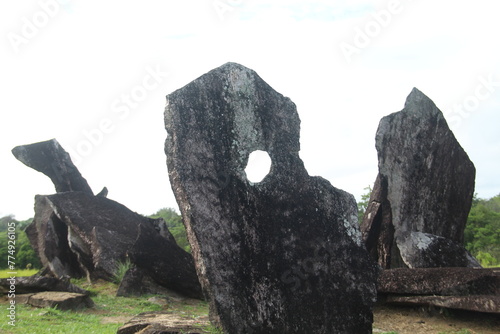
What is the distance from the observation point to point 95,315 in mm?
7074

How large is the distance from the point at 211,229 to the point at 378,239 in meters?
4.50

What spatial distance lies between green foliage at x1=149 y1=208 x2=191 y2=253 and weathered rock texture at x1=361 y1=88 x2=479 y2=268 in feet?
17.3

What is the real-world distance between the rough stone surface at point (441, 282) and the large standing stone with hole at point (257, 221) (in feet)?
4.98

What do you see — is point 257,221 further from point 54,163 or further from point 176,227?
point 176,227

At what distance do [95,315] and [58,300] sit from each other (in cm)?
57

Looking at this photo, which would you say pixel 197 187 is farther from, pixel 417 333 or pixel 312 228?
pixel 417 333

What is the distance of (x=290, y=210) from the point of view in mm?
5402

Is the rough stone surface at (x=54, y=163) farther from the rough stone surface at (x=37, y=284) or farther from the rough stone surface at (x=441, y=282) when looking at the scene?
the rough stone surface at (x=441, y=282)

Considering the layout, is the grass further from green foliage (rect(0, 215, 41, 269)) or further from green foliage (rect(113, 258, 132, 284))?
green foliage (rect(0, 215, 41, 269))

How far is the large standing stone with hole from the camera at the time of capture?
4.98m

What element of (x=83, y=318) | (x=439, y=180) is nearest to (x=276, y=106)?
(x=83, y=318)

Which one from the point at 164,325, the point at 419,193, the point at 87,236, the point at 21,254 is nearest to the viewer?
the point at 164,325

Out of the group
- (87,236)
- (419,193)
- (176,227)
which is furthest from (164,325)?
(176,227)

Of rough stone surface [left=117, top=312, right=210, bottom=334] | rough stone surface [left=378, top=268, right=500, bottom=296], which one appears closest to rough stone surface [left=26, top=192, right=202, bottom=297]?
rough stone surface [left=378, top=268, right=500, bottom=296]
